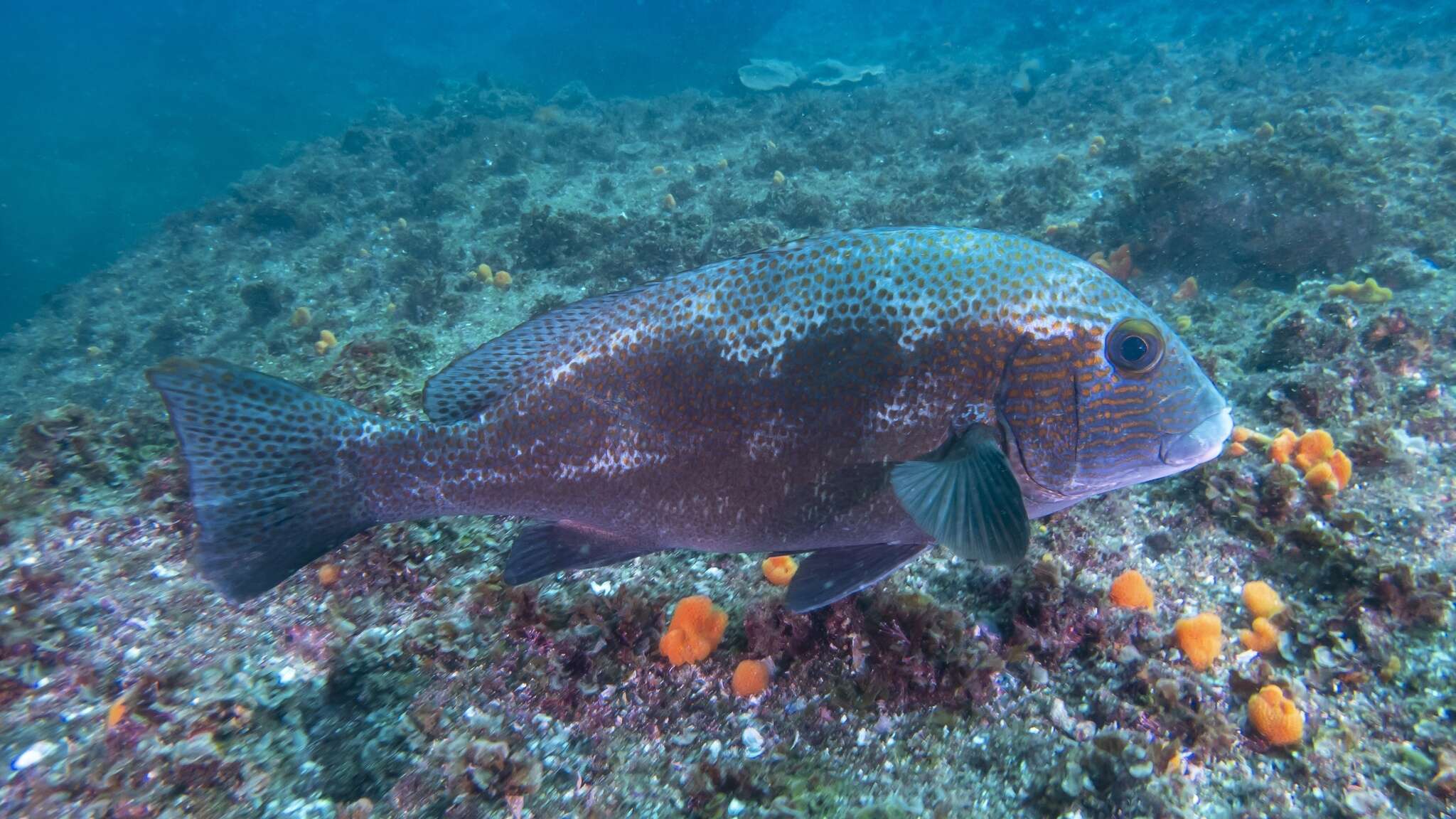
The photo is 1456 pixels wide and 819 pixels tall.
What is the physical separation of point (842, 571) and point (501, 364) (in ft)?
5.43

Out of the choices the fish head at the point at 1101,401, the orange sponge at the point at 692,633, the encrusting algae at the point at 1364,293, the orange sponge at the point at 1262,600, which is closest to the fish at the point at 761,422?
the fish head at the point at 1101,401

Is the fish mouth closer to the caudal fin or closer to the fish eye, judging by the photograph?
the fish eye

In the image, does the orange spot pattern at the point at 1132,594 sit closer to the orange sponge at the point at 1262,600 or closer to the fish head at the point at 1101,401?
the orange sponge at the point at 1262,600

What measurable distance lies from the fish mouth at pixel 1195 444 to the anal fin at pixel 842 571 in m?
0.91

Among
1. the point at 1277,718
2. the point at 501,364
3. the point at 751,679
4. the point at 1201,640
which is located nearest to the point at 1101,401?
the point at 1201,640

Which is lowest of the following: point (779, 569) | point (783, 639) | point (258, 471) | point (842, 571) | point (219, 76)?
point (783, 639)

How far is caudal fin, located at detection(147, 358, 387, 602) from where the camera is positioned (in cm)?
239

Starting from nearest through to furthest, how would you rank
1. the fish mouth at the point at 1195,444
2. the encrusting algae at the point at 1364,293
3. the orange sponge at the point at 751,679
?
the fish mouth at the point at 1195,444
the orange sponge at the point at 751,679
the encrusting algae at the point at 1364,293

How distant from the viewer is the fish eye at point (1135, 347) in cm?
217

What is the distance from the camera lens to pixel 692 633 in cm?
281

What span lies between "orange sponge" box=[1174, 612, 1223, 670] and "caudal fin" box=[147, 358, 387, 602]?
350 cm

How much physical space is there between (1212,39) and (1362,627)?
38.6m

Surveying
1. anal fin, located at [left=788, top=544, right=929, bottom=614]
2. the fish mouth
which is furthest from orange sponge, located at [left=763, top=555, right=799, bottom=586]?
the fish mouth

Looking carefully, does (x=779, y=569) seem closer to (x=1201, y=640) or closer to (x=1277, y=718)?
(x=1201, y=640)
